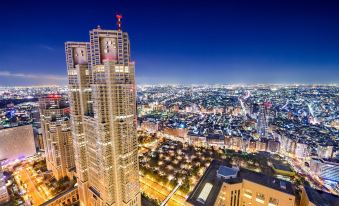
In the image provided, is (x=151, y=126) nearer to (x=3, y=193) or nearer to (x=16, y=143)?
(x=16, y=143)

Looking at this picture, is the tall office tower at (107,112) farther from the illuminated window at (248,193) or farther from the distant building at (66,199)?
the illuminated window at (248,193)

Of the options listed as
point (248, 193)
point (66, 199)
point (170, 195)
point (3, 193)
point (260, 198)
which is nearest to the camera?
point (260, 198)

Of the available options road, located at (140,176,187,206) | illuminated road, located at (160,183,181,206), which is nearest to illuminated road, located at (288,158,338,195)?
illuminated road, located at (160,183,181,206)

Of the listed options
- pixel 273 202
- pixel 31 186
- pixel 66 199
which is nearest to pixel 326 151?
pixel 273 202

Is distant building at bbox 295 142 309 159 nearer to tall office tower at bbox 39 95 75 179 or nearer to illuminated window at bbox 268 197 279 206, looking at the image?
illuminated window at bbox 268 197 279 206

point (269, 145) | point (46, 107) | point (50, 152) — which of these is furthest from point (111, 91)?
point (269, 145)
